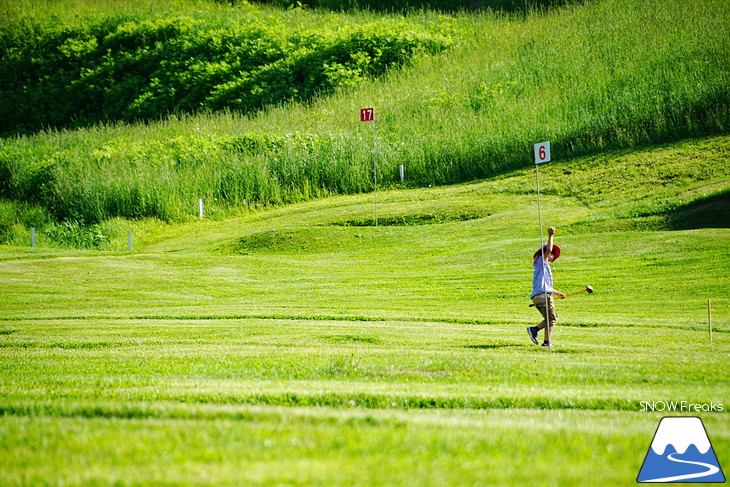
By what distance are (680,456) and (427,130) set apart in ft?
123

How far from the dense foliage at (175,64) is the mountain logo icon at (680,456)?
4633 centimetres

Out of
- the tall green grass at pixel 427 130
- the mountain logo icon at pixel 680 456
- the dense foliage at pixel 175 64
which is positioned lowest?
the mountain logo icon at pixel 680 456

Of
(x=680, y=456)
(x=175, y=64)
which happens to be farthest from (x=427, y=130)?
(x=680, y=456)

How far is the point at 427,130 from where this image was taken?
137ft

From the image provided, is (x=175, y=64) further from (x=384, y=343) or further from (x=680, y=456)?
(x=680, y=456)

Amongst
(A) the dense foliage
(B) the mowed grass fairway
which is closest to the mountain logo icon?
(B) the mowed grass fairway

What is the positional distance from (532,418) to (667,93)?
112 feet

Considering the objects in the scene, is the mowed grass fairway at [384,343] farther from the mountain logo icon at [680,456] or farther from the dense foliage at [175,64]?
the dense foliage at [175,64]

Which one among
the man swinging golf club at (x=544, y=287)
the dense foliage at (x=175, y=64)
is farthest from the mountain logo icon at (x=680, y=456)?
the dense foliage at (x=175, y=64)

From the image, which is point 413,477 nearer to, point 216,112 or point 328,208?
point 328,208

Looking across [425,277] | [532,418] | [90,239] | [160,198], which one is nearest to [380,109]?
[160,198]

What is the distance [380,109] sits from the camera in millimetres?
45250

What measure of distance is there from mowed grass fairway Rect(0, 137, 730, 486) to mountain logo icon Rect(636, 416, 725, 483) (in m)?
0.13

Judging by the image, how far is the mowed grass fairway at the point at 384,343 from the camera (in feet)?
15.9
